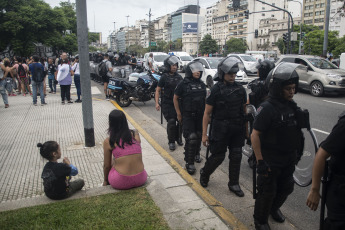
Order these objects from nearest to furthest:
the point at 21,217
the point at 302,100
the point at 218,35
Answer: the point at 21,217
the point at 302,100
the point at 218,35

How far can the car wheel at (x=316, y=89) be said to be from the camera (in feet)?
42.1

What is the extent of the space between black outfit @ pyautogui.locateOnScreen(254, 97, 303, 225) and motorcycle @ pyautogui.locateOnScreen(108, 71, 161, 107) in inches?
305

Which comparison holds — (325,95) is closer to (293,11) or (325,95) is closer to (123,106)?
(123,106)

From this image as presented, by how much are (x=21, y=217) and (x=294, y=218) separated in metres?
3.16

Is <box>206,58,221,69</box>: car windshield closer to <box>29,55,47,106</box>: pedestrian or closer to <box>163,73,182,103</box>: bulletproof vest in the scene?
<box>29,55,47,106</box>: pedestrian

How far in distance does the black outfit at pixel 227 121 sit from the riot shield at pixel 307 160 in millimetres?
788

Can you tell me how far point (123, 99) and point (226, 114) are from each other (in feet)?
24.2

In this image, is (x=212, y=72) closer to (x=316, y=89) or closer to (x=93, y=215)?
(x=316, y=89)

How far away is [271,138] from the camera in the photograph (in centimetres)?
285

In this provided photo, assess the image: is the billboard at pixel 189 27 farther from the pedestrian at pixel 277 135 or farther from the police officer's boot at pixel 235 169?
the pedestrian at pixel 277 135

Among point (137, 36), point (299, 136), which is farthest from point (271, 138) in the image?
point (137, 36)

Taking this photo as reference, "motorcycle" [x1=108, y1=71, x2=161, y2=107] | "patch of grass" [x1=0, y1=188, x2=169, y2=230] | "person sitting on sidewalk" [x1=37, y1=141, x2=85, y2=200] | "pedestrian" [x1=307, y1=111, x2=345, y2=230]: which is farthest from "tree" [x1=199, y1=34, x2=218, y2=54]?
"pedestrian" [x1=307, y1=111, x2=345, y2=230]

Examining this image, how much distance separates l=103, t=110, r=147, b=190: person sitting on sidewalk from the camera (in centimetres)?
366

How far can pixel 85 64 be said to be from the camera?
5613mm
